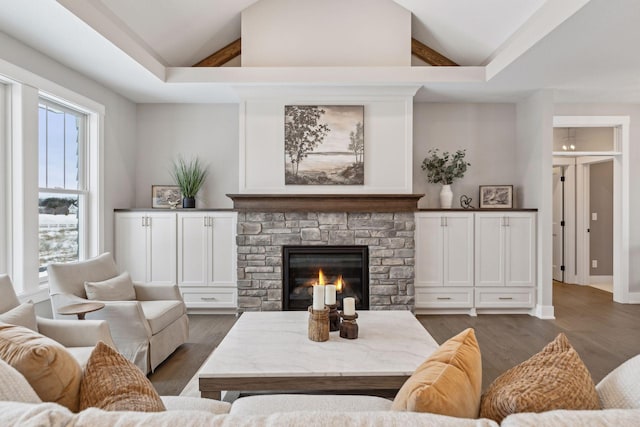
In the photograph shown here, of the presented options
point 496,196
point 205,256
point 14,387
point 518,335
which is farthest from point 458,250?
point 14,387

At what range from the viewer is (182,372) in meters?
2.98

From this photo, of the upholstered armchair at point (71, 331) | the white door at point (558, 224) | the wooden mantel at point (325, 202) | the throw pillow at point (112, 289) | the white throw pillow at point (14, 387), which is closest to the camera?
the white throw pillow at point (14, 387)

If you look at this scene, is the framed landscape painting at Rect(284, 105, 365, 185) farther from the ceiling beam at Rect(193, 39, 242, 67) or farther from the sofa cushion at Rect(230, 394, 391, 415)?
the sofa cushion at Rect(230, 394, 391, 415)

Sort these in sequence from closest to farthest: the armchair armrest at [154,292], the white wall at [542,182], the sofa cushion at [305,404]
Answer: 1. the sofa cushion at [305,404]
2. the armchair armrest at [154,292]
3. the white wall at [542,182]

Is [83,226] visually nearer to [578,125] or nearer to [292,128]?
[292,128]

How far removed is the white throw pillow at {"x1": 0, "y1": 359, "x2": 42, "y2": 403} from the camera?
0.96 meters

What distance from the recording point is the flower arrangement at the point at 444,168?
189 inches

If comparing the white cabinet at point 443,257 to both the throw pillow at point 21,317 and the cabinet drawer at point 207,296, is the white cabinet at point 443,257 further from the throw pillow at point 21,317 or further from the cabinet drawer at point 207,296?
the throw pillow at point 21,317

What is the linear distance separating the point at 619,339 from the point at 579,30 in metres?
2.73

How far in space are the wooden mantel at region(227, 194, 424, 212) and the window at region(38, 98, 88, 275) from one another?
1.51 metres

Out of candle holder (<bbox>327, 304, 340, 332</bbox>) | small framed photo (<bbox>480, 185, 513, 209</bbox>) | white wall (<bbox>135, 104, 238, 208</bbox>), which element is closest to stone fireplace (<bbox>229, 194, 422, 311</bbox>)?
white wall (<bbox>135, 104, 238, 208</bbox>)

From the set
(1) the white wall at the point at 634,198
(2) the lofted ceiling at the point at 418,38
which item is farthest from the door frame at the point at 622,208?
(2) the lofted ceiling at the point at 418,38

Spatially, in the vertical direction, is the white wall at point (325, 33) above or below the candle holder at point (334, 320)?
above

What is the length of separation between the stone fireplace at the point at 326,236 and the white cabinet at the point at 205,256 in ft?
0.68
